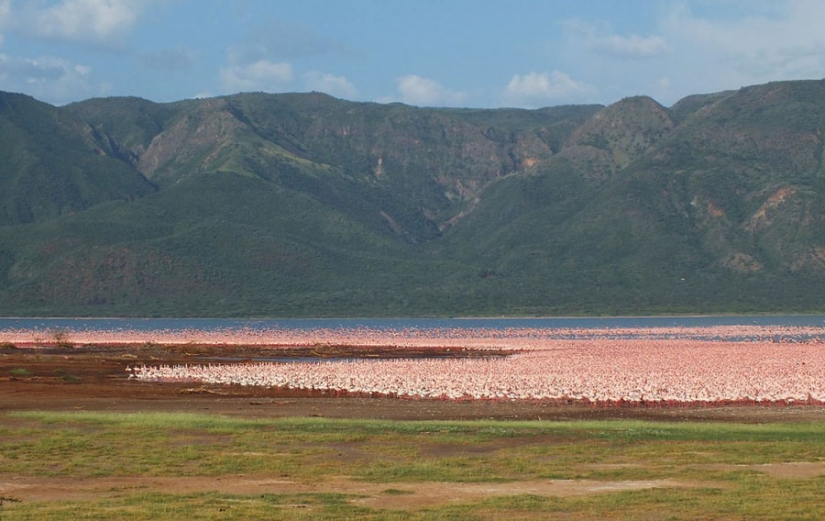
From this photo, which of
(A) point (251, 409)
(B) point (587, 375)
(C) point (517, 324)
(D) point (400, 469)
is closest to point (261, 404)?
(A) point (251, 409)

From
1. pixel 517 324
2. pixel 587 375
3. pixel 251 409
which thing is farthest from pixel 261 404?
pixel 517 324

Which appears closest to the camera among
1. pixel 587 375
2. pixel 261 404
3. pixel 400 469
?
pixel 400 469

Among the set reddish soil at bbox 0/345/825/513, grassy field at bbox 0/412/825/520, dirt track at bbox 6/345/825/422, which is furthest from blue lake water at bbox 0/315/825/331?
grassy field at bbox 0/412/825/520

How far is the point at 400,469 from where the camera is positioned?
94.5ft

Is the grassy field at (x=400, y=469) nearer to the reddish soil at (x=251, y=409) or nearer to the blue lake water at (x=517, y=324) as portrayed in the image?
→ the reddish soil at (x=251, y=409)

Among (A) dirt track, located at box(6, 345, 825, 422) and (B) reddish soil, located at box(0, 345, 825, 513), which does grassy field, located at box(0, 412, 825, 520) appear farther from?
(A) dirt track, located at box(6, 345, 825, 422)

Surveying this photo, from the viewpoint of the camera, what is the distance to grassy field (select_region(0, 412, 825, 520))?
2358cm

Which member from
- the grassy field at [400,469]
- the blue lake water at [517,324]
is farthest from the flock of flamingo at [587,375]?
the blue lake water at [517,324]

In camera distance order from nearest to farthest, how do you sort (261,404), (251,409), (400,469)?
(400,469) < (251,409) < (261,404)

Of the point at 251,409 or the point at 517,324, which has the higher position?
the point at 251,409

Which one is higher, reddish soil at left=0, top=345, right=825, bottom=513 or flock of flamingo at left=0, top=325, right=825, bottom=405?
flock of flamingo at left=0, top=325, right=825, bottom=405

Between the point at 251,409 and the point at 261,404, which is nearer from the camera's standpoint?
the point at 251,409

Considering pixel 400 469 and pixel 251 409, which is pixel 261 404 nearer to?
pixel 251 409

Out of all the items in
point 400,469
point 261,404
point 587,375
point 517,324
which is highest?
point 587,375
